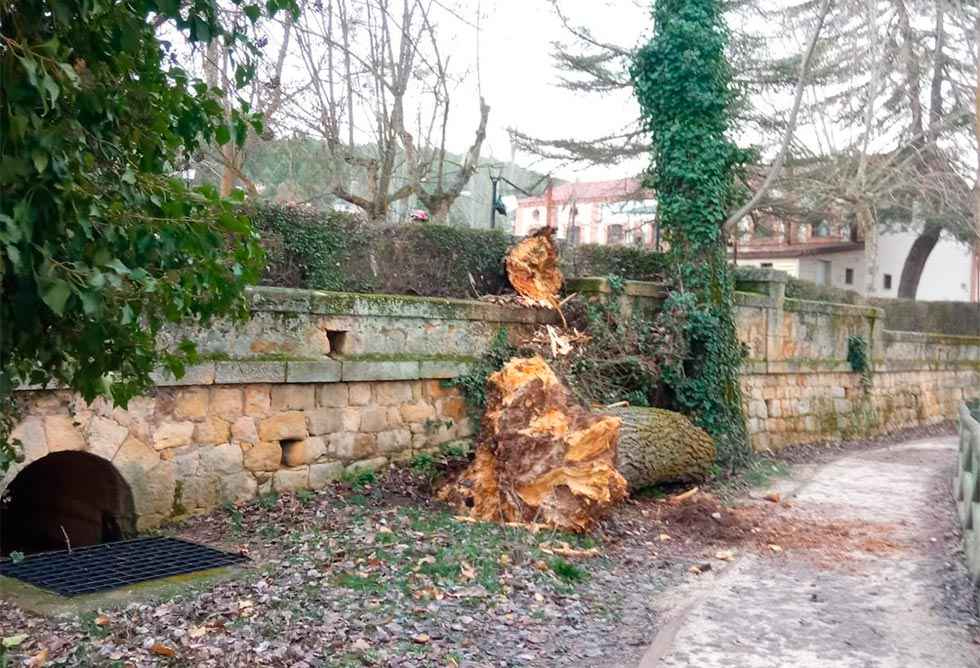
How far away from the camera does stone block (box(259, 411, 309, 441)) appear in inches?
302

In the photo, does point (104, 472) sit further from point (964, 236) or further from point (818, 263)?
point (818, 263)

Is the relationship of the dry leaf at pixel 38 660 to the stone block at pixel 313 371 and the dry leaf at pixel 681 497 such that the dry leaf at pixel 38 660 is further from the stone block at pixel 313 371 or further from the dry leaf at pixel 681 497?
the dry leaf at pixel 681 497

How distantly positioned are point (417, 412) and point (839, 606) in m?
4.33

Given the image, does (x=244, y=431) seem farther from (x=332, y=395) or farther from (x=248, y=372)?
(x=332, y=395)

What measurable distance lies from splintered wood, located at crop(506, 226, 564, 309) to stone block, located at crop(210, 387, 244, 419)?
4.13 meters

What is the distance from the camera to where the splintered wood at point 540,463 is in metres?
7.52

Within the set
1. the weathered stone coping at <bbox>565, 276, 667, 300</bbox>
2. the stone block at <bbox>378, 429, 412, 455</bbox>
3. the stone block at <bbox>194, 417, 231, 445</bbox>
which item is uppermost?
the weathered stone coping at <bbox>565, 276, 667, 300</bbox>

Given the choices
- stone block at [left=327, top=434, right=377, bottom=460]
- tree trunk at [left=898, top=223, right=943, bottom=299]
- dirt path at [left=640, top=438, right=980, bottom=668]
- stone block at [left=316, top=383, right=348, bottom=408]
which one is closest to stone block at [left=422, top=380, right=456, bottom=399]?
stone block at [left=327, top=434, right=377, bottom=460]

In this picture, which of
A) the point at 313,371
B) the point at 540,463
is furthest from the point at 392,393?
the point at 540,463

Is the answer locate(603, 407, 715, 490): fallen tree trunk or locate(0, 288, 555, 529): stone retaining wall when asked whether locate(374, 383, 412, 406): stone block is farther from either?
locate(603, 407, 715, 490): fallen tree trunk

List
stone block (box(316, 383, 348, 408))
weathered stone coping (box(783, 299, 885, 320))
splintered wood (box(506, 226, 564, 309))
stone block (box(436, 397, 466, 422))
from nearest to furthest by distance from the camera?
stone block (box(316, 383, 348, 408)) < stone block (box(436, 397, 466, 422)) < splintered wood (box(506, 226, 564, 309)) < weathered stone coping (box(783, 299, 885, 320))

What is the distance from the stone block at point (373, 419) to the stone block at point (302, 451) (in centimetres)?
54

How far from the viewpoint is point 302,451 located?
7.96m

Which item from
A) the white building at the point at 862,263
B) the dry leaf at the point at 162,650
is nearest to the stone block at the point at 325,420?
the dry leaf at the point at 162,650
